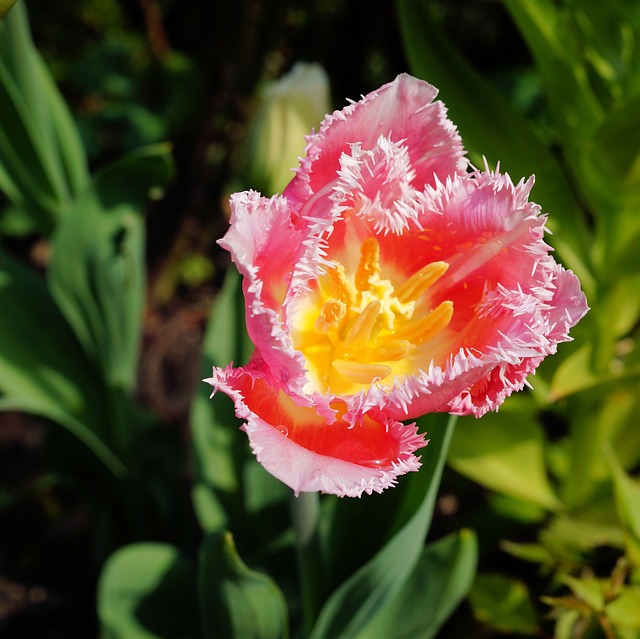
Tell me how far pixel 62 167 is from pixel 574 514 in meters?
0.74

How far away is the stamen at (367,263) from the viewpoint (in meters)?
0.60

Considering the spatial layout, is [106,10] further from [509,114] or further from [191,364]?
[509,114]

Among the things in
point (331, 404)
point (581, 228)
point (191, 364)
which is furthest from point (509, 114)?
point (191, 364)

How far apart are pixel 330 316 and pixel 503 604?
45cm

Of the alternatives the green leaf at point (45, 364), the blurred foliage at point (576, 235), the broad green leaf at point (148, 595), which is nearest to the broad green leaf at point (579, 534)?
the blurred foliage at point (576, 235)

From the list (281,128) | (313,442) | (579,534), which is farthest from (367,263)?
(579,534)

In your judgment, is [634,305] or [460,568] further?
[634,305]

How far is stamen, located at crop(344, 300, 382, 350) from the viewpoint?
58 cm

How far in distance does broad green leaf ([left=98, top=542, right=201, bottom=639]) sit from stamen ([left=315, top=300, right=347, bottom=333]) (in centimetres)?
36

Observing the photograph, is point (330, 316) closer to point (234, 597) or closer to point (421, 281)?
point (421, 281)

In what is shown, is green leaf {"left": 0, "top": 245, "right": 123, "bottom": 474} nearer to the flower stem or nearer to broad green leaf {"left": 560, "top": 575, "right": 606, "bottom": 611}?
the flower stem

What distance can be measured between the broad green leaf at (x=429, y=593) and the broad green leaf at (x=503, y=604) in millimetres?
87

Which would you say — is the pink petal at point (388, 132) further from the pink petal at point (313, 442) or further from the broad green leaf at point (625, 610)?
the broad green leaf at point (625, 610)

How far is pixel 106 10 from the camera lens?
1543 mm
